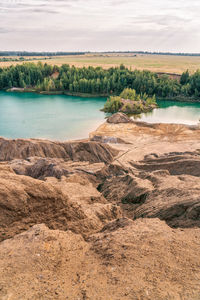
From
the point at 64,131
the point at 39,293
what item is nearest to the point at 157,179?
the point at 39,293

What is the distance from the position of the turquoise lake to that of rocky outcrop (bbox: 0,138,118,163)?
11460 millimetres

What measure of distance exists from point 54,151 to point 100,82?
181 feet

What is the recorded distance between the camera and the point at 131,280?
785 cm

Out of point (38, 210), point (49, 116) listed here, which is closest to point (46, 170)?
point (38, 210)

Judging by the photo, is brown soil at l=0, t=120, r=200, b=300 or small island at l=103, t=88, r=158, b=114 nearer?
brown soil at l=0, t=120, r=200, b=300

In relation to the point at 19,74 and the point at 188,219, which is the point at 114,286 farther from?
the point at 19,74

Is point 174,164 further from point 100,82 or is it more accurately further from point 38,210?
point 100,82

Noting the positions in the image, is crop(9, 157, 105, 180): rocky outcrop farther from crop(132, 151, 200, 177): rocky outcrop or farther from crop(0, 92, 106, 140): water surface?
crop(0, 92, 106, 140): water surface

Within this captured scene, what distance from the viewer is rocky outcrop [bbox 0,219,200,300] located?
24.3 feet

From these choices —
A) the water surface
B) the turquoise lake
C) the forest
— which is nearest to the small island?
the turquoise lake

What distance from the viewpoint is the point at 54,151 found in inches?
1155

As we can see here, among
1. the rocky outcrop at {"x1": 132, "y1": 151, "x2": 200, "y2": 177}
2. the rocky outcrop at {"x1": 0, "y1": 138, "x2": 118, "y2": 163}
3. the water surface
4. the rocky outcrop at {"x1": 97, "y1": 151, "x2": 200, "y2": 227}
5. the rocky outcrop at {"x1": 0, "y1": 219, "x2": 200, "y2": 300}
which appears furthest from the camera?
the water surface

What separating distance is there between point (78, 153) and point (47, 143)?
409cm

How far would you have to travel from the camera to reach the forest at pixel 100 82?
78.0m
